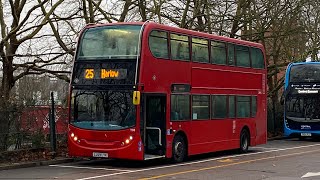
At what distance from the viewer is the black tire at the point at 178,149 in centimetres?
1734

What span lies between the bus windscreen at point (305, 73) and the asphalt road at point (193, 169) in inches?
413

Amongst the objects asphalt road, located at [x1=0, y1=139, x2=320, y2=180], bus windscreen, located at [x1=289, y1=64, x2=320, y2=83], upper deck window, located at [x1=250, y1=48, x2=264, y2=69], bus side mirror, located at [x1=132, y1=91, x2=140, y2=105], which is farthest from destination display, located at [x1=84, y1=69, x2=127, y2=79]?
bus windscreen, located at [x1=289, y1=64, x2=320, y2=83]

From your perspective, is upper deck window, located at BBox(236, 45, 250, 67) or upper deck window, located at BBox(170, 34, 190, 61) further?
upper deck window, located at BBox(236, 45, 250, 67)

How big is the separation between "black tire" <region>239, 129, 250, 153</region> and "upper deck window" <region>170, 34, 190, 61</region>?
520cm

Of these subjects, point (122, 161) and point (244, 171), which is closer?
point (244, 171)

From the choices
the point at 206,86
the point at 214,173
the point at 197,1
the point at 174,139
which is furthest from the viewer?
the point at 197,1

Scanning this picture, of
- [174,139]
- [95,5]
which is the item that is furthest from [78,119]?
[95,5]

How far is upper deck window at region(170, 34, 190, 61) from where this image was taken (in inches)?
683

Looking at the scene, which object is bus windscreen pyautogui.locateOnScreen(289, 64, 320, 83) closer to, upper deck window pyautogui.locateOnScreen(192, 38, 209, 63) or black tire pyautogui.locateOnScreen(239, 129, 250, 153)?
black tire pyautogui.locateOnScreen(239, 129, 250, 153)

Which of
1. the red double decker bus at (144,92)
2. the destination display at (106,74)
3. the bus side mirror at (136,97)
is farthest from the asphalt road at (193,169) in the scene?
the destination display at (106,74)

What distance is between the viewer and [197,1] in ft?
84.9

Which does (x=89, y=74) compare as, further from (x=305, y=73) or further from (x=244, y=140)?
(x=305, y=73)

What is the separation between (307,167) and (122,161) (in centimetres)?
582

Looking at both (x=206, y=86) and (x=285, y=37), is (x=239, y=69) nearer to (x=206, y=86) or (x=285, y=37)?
(x=206, y=86)
